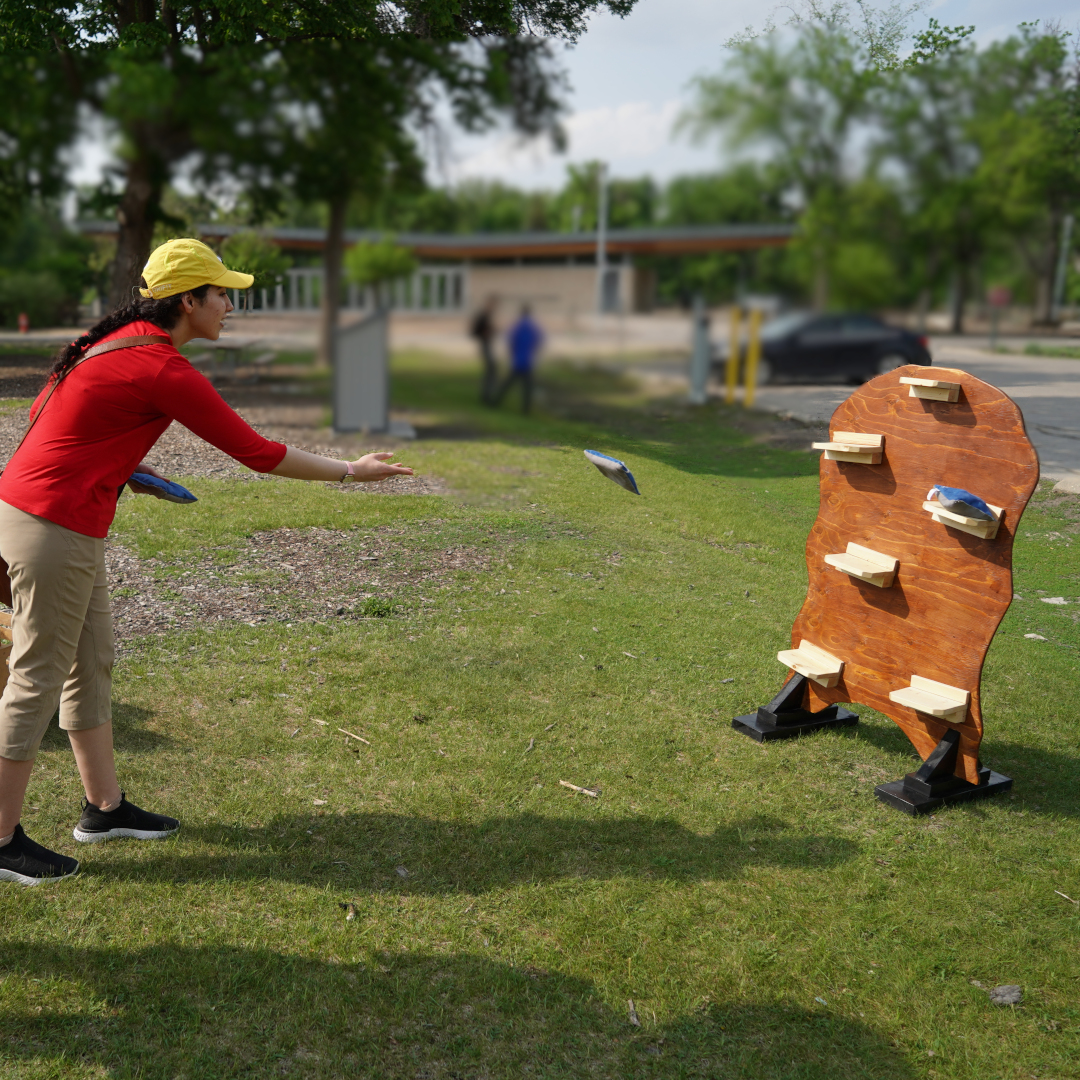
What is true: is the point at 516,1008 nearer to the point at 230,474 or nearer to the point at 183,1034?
the point at 183,1034

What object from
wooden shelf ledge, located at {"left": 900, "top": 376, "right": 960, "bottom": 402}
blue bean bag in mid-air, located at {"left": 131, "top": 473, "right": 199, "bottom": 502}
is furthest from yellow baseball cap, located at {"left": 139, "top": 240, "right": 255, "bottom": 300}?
wooden shelf ledge, located at {"left": 900, "top": 376, "right": 960, "bottom": 402}

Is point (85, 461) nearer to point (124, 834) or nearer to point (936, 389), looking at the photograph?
point (124, 834)

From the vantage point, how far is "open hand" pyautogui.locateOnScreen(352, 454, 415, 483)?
10.0 feet

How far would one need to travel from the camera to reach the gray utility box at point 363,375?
322 centimetres

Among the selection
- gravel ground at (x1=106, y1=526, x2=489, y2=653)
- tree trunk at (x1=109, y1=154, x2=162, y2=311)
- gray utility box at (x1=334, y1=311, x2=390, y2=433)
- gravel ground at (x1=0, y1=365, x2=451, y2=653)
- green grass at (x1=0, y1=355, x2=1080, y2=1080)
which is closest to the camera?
green grass at (x1=0, y1=355, x2=1080, y2=1080)

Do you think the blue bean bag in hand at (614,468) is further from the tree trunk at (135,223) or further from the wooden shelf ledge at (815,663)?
the tree trunk at (135,223)

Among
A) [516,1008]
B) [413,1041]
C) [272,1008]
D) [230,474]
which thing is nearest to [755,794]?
[516,1008]

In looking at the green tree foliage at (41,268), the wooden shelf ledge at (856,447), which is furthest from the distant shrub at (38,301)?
the wooden shelf ledge at (856,447)

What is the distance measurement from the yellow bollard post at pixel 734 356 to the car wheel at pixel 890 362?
2.40 feet

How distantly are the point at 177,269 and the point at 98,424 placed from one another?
0.53m

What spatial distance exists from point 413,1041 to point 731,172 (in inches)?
129

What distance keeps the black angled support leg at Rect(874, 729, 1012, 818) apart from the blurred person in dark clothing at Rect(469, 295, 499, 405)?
2309 mm

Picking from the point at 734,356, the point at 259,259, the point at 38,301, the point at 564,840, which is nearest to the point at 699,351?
the point at 734,356

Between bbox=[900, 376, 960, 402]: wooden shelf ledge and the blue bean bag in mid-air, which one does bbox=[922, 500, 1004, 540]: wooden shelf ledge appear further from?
the blue bean bag in mid-air
